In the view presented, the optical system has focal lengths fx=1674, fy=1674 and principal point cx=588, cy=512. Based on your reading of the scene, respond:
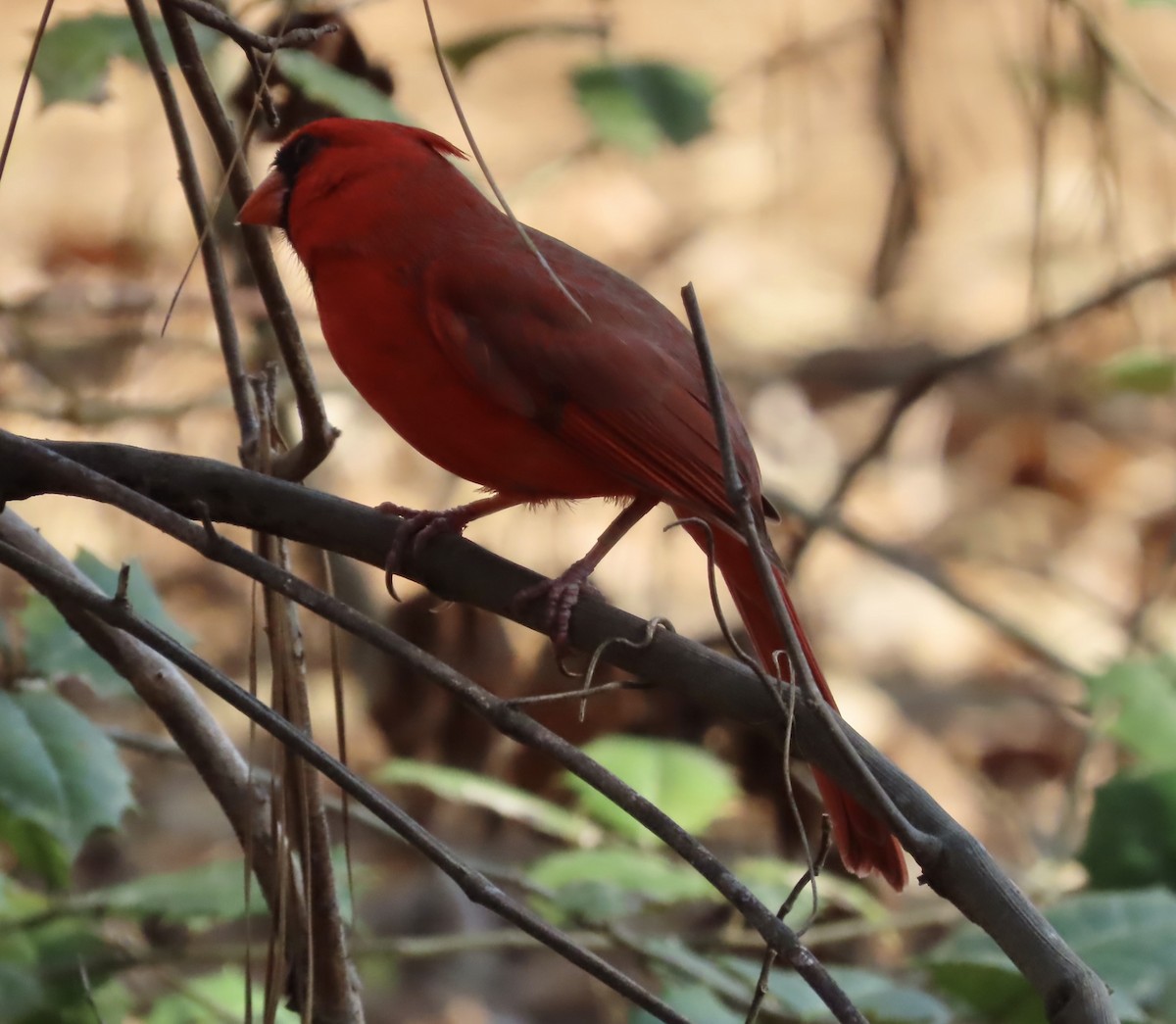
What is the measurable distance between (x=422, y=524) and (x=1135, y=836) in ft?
4.53

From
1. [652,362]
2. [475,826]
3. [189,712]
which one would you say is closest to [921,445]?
[475,826]

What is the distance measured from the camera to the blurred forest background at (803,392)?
11.7 ft

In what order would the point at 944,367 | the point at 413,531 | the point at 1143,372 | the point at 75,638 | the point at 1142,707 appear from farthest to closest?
1. the point at 944,367
2. the point at 1143,372
3. the point at 1142,707
4. the point at 75,638
5. the point at 413,531

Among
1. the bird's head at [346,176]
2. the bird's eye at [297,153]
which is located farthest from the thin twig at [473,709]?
the bird's eye at [297,153]

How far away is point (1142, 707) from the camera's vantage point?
275cm

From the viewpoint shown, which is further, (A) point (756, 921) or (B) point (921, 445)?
(B) point (921, 445)

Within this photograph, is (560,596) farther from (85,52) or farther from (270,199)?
(85,52)

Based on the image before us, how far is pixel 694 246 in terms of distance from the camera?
6.93 m

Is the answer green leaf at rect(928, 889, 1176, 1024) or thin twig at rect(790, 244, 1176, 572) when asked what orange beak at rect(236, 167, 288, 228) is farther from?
thin twig at rect(790, 244, 1176, 572)

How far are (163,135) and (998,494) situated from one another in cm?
342

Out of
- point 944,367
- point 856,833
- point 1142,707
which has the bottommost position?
point 856,833

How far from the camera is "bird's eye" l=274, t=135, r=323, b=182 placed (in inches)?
92.7

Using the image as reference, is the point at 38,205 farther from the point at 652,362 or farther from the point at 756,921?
the point at 756,921

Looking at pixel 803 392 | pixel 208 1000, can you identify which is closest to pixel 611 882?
pixel 208 1000
